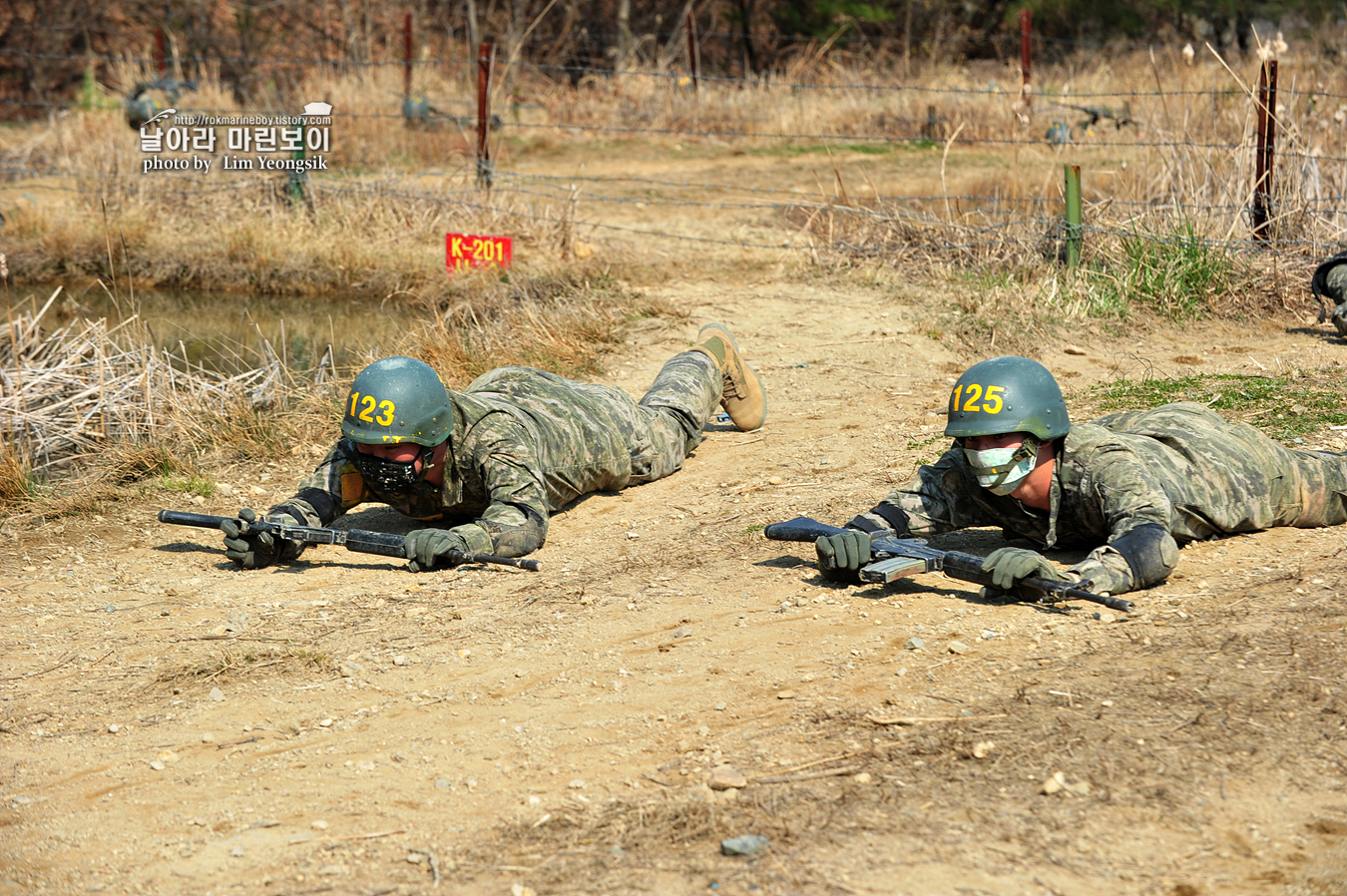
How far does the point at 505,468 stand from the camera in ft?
17.8

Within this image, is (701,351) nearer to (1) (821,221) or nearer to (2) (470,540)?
(2) (470,540)

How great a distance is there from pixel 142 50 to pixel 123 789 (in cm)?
2423

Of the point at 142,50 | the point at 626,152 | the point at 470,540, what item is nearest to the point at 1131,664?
the point at 470,540

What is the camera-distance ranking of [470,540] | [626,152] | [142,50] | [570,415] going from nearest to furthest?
[470,540]
[570,415]
[626,152]
[142,50]

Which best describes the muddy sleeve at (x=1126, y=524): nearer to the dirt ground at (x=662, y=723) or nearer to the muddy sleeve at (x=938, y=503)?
the dirt ground at (x=662, y=723)

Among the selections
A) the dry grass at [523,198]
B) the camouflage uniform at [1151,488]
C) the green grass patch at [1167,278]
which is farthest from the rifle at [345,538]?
the green grass patch at [1167,278]

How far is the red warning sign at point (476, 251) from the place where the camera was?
10430 millimetres

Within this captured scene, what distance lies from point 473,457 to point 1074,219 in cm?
572

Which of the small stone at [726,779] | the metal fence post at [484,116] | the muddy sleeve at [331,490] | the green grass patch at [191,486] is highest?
the metal fence post at [484,116]

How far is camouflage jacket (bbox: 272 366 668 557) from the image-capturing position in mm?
5387

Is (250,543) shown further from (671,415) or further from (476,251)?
(476,251)

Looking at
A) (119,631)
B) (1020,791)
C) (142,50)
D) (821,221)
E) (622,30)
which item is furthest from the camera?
(142,50)

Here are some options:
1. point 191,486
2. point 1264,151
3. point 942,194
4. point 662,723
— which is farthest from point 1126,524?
point 942,194

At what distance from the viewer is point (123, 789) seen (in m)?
3.59
